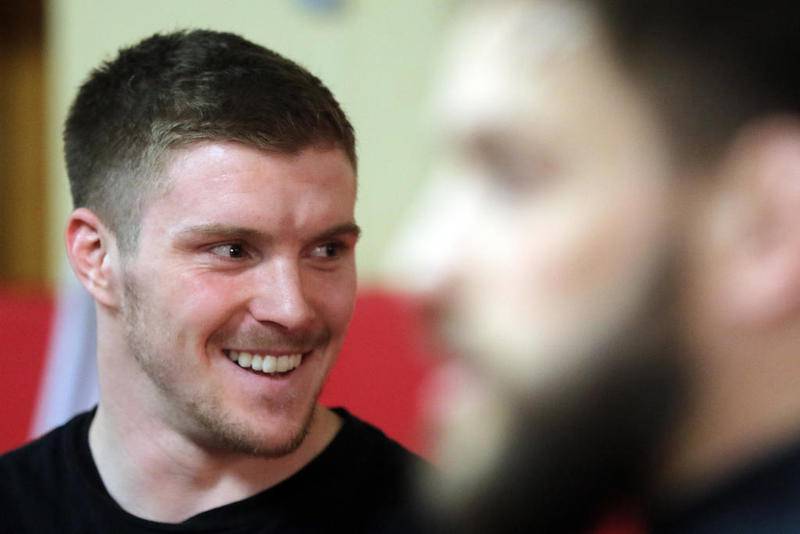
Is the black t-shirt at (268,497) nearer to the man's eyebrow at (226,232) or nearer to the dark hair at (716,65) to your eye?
the man's eyebrow at (226,232)

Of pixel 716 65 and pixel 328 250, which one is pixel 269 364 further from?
pixel 716 65

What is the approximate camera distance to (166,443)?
1086 millimetres

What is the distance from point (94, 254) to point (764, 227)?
3.15ft

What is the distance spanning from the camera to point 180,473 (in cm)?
108

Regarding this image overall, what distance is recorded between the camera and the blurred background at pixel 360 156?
822 millimetres

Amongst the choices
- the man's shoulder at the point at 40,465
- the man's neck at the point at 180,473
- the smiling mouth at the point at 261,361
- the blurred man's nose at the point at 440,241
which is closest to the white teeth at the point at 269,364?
the smiling mouth at the point at 261,361

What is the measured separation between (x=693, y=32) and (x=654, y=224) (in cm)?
6

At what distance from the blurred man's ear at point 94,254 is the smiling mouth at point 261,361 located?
176 mm

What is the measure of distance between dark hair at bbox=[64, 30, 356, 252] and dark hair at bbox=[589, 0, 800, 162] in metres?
0.73

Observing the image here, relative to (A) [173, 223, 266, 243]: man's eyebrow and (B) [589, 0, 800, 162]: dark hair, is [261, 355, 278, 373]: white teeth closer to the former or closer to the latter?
(A) [173, 223, 266, 243]: man's eyebrow

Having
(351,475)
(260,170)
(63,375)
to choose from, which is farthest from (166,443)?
(63,375)

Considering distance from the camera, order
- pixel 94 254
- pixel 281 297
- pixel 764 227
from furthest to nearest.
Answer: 1. pixel 94 254
2. pixel 281 297
3. pixel 764 227

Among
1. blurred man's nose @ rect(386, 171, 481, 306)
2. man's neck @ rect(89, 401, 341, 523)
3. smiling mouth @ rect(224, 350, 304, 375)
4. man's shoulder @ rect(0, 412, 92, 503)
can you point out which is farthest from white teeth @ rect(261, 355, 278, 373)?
blurred man's nose @ rect(386, 171, 481, 306)

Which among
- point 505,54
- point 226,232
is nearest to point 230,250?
point 226,232
